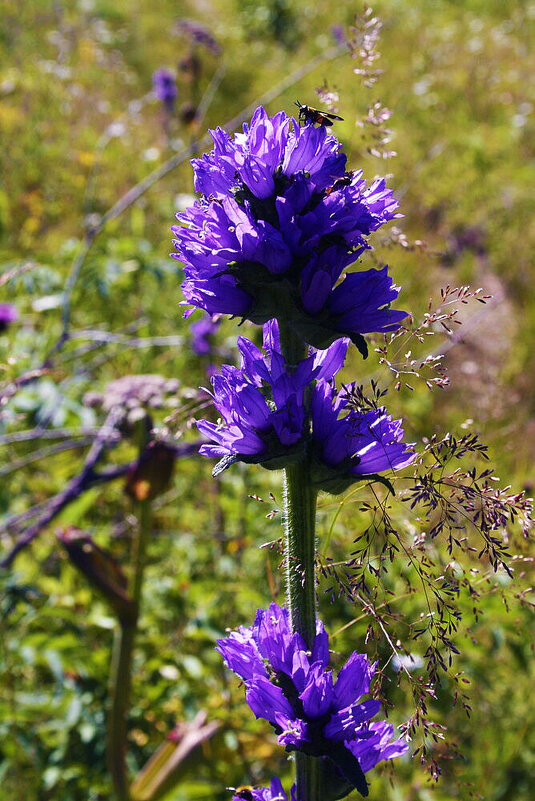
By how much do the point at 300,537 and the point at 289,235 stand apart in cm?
42

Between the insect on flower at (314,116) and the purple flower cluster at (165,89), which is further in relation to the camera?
the purple flower cluster at (165,89)

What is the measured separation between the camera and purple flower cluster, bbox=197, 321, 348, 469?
102cm

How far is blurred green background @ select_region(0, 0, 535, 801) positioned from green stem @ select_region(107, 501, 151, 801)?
0.46 feet

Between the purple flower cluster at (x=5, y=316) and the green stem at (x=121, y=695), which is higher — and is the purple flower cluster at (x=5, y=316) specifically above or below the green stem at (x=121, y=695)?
above

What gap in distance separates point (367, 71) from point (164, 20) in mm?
12120

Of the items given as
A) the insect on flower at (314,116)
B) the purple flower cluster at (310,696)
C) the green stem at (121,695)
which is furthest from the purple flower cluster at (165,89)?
the purple flower cluster at (310,696)

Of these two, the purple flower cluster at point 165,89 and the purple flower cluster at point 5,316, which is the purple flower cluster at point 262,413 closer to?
the purple flower cluster at point 5,316

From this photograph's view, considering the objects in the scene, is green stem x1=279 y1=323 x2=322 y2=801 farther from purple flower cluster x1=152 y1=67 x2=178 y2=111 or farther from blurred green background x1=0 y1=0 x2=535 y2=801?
purple flower cluster x1=152 y1=67 x2=178 y2=111

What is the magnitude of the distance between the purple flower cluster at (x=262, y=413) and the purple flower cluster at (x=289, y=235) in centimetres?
6

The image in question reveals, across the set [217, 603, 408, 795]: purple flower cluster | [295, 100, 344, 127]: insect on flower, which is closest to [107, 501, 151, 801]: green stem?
[217, 603, 408, 795]: purple flower cluster

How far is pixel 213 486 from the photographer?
314 cm

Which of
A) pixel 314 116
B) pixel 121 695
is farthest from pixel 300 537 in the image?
pixel 121 695

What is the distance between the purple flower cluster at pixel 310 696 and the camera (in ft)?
3.33

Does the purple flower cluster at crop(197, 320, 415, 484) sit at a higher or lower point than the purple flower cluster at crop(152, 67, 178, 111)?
lower
